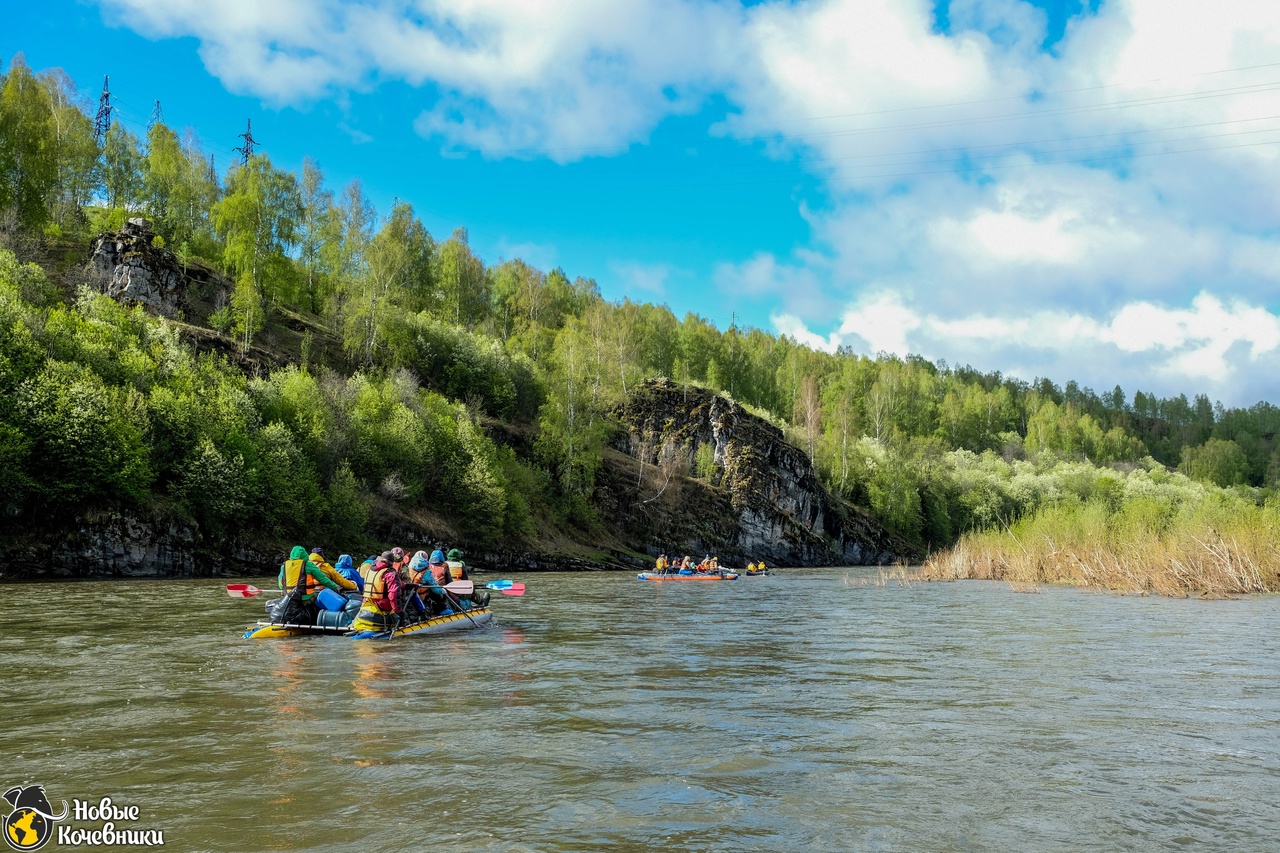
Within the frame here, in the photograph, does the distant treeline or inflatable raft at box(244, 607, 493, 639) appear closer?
inflatable raft at box(244, 607, 493, 639)

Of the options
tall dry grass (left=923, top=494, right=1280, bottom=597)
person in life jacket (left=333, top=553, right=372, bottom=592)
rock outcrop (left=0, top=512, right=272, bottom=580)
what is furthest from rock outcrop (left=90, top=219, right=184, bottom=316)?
tall dry grass (left=923, top=494, right=1280, bottom=597)

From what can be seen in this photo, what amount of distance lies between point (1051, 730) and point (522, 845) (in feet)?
26.3

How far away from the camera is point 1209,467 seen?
161000mm

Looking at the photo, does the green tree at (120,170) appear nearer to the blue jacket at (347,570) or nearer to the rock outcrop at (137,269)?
the rock outcrop at (137,269)

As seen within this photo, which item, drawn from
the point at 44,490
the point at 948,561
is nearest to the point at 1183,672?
the point at 948,561

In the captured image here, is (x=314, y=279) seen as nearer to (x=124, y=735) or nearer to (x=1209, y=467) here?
(x=124, y=735)

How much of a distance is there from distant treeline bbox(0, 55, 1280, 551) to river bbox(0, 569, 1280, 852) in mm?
24220

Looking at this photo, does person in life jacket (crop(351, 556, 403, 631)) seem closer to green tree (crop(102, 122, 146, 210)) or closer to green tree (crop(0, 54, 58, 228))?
green tree (crop(0, 54, 58, 228))

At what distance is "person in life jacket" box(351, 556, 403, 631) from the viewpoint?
21703mm

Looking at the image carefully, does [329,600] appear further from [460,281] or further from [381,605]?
[460,281]

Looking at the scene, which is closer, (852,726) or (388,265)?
(852,726)

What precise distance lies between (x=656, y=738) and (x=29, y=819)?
22.1ft

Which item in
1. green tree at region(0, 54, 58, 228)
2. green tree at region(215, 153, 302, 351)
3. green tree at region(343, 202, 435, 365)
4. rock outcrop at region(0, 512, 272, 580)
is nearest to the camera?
rock outcrop at region(0, 512, 272, 580)

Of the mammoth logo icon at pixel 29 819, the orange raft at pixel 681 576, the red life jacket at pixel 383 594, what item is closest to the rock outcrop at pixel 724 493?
the orange raft at pixel 681 576
